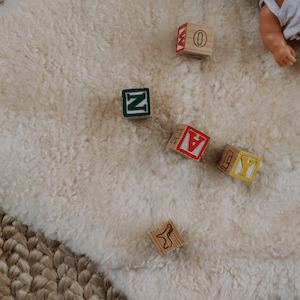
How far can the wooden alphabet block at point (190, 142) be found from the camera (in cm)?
55

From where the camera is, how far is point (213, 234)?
589mm

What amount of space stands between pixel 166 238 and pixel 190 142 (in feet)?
0.72

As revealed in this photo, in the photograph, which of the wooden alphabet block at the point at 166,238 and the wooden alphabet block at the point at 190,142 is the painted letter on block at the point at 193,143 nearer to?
the wooden alphabet block at the point at 190,142

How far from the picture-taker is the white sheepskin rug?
1.91 feet

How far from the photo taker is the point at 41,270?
0.54 meters

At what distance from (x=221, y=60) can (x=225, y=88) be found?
70 millimetres

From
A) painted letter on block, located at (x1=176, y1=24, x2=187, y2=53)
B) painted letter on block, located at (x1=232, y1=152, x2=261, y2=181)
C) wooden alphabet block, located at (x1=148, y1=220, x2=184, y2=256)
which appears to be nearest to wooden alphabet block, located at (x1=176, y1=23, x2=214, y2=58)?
painted letter on block, located at (x1=176, y1=24, x2=187, y2=53)

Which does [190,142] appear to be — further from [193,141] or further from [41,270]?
[41,270]

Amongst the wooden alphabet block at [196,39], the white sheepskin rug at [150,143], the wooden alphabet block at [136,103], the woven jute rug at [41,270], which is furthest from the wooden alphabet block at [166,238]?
the wooden alphabet block at [196,39]

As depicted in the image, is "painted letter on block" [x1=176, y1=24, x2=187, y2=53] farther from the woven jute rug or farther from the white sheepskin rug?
the woven jute rug

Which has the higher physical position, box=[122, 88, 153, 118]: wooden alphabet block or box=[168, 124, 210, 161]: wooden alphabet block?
box=[122, 88, 153, 118]: wooden alphabet block

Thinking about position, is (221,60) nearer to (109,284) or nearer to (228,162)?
(228,162)

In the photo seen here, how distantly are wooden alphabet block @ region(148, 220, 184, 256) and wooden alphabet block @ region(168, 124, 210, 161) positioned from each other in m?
0.17

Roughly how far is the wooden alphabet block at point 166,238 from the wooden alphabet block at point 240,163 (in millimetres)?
181
